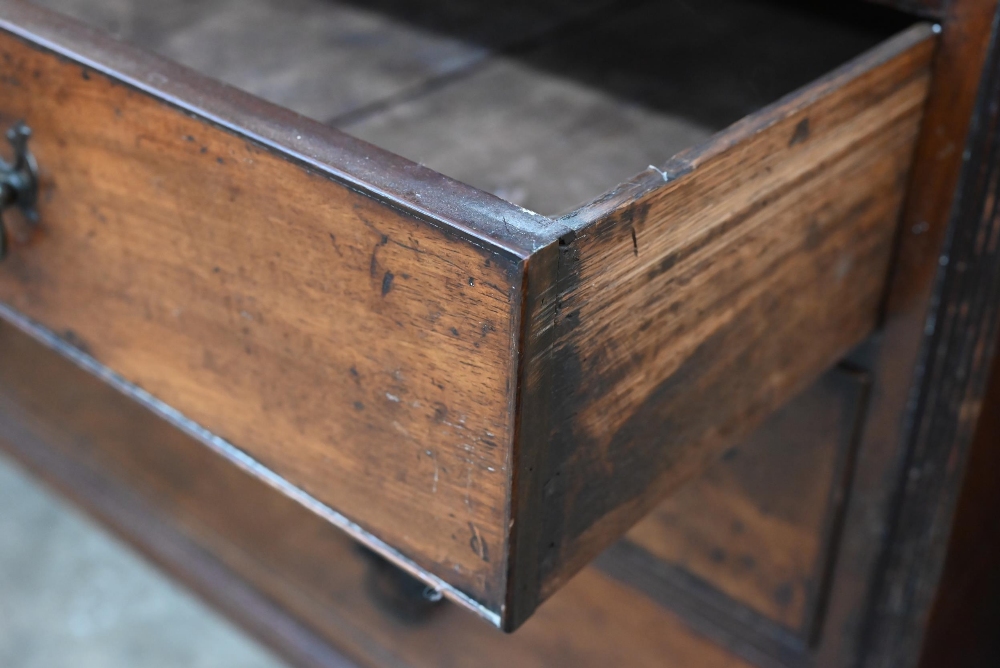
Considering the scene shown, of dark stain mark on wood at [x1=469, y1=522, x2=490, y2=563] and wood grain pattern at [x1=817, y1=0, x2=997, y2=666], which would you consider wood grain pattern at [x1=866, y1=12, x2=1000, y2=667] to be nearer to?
wood grain pattern at [x1=817, y1=0, x2=997, y2=666]

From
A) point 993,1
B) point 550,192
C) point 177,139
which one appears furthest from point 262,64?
point 993,1

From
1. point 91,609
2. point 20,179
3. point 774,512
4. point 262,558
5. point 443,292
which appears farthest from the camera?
point 91,609

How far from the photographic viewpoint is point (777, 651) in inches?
30.5

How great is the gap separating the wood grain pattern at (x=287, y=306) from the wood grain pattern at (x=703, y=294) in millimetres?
26

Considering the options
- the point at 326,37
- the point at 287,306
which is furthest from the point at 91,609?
the point at 287,306

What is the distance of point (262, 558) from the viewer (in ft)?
3.64

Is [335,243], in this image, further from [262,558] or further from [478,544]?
[262,558]

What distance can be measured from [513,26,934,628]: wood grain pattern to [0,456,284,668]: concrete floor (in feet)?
2.65

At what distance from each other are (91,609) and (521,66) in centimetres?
84

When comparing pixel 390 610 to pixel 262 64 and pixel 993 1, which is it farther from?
pixel 993 1

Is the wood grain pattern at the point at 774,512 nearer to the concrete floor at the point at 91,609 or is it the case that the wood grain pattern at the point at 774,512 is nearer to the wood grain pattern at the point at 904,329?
the wood grain pattern at the point at 904,329

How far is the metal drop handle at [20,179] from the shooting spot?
0.54 m

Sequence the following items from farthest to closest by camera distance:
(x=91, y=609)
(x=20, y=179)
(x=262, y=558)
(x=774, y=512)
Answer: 1. (x=91, y=609)
2. (x=262, y=558)
3. (x=774, y=512)
4. (x=20, y=179)

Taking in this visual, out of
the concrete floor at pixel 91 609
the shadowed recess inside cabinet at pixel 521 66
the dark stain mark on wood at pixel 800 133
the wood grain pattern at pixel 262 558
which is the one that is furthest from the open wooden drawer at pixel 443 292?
the concrete floor at pixel 91 609
